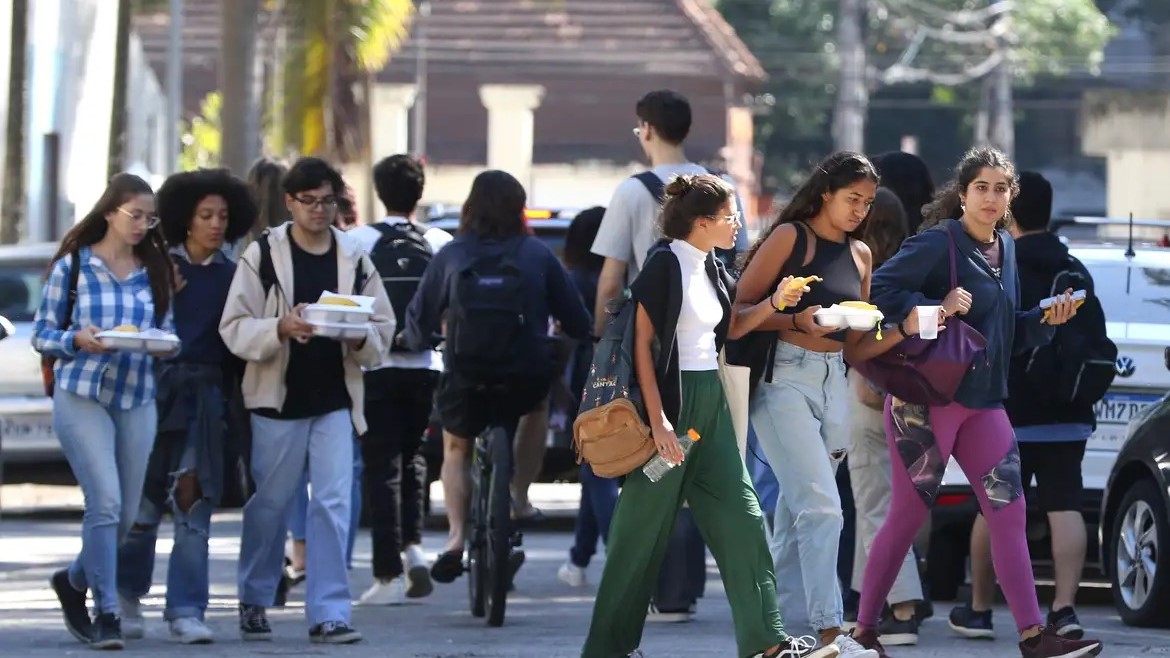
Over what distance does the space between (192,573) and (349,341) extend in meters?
1.09

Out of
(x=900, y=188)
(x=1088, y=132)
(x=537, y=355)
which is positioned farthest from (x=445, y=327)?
(x=1088, y=132)

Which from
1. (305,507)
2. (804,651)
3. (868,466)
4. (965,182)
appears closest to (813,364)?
(965,182)

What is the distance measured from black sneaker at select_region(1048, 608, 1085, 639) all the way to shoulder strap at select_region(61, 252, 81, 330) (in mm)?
3804

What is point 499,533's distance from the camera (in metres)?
10.2

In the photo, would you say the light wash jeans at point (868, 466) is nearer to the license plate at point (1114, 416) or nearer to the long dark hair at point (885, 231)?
the long dark hair at point (885, 231)

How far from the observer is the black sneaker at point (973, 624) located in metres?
9.84

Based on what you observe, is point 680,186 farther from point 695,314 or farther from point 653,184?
point 653,184

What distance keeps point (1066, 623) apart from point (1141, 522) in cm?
121

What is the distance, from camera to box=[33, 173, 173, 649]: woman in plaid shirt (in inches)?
372

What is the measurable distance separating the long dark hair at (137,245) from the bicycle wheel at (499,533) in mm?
1533

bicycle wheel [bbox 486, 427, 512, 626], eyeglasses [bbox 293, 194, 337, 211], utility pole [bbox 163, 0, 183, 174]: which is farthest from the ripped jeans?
utility pole [bbox 163, 0, 183, 174]

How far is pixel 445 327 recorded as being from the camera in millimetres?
10906

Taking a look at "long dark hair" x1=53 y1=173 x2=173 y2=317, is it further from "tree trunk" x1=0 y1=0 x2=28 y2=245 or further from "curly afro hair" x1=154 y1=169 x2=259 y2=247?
"tree trunk" x1=0 y1=0 x2=28 y2=245

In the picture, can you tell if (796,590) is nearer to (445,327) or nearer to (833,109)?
(445,327)
